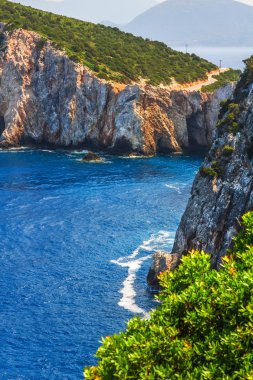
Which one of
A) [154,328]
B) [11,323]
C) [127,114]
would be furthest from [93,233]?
[127,114]

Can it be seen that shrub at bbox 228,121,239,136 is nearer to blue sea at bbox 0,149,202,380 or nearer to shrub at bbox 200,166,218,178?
shrub at bbox 200,166,218,178

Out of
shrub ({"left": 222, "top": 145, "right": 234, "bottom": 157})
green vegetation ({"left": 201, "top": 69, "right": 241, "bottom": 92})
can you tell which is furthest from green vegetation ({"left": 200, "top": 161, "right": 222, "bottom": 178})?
green vegetation ({"left": 201, "top": 69, "right": 241, "bottom": 92})

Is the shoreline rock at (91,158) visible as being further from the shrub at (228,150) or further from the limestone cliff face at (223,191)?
the shrub at (228,150)

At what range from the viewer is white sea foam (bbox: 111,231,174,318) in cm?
5843

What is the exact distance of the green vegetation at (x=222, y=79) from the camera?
152 m

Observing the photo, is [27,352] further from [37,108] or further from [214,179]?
[37,108]

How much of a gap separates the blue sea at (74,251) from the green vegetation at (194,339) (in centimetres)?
2442

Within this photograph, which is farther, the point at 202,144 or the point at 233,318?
the point at 202,144

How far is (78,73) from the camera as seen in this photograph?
5778 inches

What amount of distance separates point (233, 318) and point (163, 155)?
12162 cm

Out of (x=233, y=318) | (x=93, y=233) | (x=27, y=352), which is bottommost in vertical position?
(x=27, y=352)

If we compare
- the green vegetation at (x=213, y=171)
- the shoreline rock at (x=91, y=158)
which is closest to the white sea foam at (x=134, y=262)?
the green vegetation at (x=213, y=171)

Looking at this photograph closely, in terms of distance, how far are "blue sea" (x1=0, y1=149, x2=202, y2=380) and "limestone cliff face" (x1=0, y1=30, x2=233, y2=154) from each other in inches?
708

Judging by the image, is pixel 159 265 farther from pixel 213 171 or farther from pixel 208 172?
pixel 213 171
